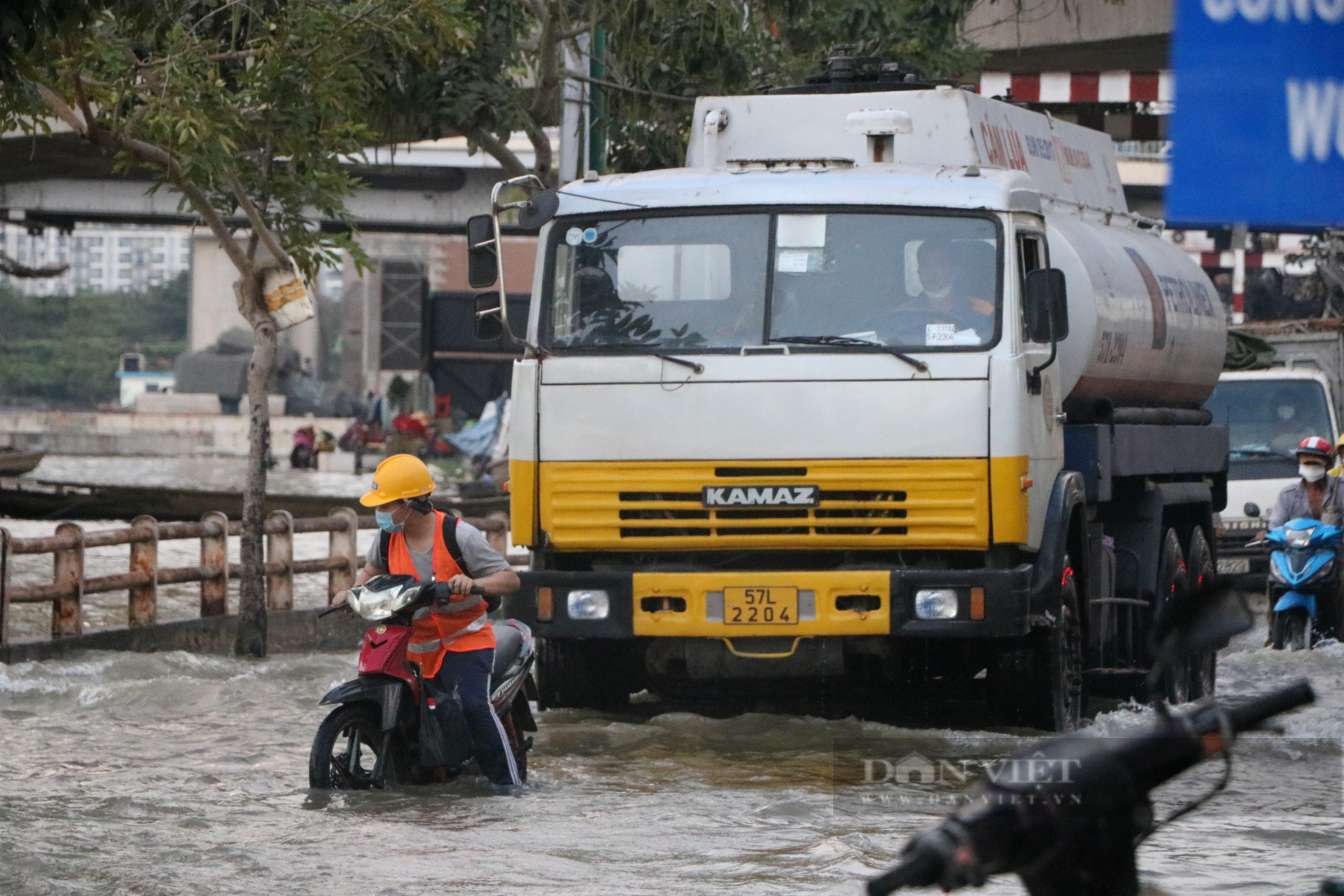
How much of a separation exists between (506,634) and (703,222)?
2.31 m

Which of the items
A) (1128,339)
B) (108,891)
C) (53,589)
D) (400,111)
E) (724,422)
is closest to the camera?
(108,891)

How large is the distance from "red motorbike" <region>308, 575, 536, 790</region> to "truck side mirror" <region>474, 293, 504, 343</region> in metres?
2.00

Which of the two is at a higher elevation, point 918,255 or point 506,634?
point 918,255

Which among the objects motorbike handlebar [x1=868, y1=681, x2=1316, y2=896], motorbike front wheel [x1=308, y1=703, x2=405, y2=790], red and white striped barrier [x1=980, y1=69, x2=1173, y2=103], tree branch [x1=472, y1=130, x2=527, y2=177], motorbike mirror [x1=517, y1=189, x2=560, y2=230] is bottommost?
motorbike front wheel [x1=308, y1=703, x2=405, y2=790]

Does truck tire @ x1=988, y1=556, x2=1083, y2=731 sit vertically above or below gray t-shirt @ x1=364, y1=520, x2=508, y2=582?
below

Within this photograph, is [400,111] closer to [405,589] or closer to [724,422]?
[724,422]

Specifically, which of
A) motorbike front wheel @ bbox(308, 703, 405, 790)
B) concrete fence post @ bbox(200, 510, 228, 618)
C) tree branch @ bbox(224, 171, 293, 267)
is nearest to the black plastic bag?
motorbike front wheel @ bbox(308, 703, 405, 790)

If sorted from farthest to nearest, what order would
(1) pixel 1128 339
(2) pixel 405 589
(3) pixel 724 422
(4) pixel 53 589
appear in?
(4) pixel 53 589, (1) pixel 1128 339, (3) pixel 724 422, (2) pixel 405 589

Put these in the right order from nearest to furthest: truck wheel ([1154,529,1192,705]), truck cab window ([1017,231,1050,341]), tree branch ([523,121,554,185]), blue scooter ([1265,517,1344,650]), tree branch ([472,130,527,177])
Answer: truck cab window ([1017,231,1050,341]) → truck wheel ([1154,529,1192,705]) → blue scooter ([1265,517,1344,650]) → tree branch ([523,121,554,185]) → tree branch ([472,130,527,177])

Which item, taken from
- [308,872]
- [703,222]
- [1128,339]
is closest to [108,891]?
[308,872]

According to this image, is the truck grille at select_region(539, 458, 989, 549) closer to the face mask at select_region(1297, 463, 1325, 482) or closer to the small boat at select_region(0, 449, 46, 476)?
the face mask at select_region(1297, 463, 1325, 482)

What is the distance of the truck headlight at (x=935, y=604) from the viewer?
9.62 m

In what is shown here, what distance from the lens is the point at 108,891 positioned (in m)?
6.95

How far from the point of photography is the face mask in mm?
14109
